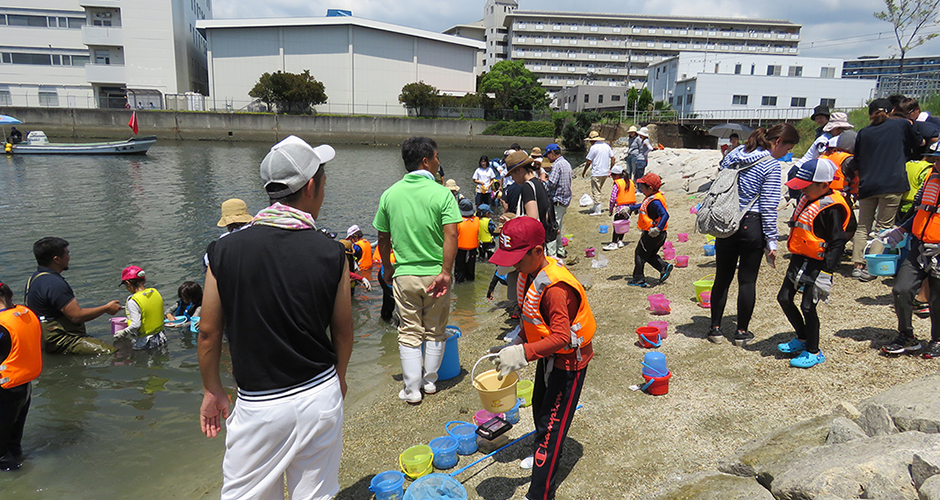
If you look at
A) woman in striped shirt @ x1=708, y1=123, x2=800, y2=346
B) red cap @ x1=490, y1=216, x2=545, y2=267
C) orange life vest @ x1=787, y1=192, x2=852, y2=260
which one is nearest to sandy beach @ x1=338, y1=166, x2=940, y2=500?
woman in striped shirt @ x1=708, y1=123, x2=800, y2=346

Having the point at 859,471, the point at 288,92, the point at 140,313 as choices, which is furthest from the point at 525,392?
the point at 288,92

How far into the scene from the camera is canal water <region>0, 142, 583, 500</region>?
485cm

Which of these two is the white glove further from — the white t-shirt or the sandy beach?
the white t-shirt

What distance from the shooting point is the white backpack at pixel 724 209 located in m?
5.22

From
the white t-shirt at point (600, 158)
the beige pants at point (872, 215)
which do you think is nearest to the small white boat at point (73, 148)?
the white t-shirt at point (600, 158)

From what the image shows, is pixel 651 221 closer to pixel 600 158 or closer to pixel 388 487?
pixel 388 487

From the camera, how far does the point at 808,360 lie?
16.7 ft

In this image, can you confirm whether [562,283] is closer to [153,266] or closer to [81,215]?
[153,266]

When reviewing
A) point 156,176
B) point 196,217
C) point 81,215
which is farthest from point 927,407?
point 156,176

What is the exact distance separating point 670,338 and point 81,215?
1941cm

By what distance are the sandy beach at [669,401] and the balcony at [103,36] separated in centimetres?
7181

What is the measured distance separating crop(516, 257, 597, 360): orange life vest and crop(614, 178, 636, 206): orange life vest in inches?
347

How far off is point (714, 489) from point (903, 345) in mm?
3341

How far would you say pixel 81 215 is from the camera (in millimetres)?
17609
